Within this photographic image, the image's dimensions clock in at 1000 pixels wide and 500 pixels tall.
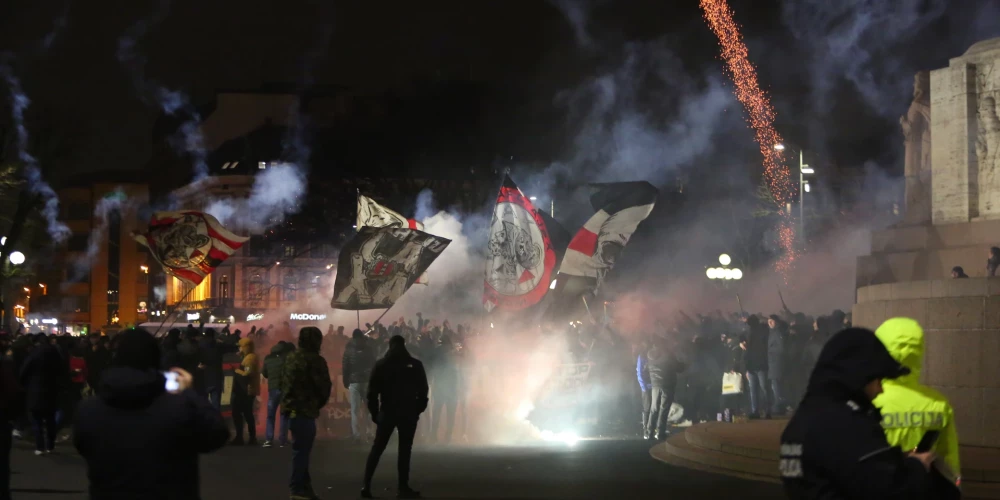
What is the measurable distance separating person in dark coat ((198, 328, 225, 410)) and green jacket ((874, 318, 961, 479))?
14176 millimetres

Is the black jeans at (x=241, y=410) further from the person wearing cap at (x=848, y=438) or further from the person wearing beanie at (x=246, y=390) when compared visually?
the person wearing cap at (x=848, y=438)

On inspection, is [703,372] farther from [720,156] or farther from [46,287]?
[46,287]

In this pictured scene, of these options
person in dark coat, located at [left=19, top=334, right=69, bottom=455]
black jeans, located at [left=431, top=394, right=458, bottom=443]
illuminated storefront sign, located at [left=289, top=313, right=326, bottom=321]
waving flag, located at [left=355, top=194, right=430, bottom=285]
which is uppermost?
waving flag, located at [left=355, top=194, right=430, bottom=285]

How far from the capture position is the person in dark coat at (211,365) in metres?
18.0

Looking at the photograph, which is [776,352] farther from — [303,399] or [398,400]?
[303,399]

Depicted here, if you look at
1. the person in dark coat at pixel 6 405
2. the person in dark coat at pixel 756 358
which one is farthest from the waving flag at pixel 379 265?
the person in dark coat at pixel 6 405

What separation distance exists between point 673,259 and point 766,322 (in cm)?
2282

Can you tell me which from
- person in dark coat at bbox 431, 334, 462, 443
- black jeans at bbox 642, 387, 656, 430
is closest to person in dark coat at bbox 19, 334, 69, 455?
person in dark coat at bbox 431, 334, 462, 443

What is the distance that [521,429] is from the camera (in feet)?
65.1

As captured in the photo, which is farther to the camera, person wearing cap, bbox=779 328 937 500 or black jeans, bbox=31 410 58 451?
black jeans, bbox=31 410 58 451

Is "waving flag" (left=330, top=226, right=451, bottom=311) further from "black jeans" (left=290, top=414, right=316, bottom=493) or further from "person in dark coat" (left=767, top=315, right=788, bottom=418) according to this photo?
"black jeans" (left=290, top=414, right=316, bottom=493)

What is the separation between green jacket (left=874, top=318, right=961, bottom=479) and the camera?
189 inches

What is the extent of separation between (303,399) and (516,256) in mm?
8082

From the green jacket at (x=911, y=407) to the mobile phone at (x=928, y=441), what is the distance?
0.05 feet
